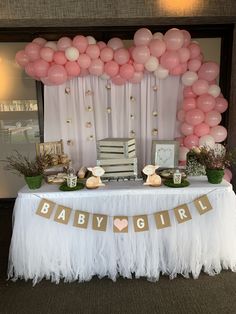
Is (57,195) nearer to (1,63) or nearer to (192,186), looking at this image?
(192,186)

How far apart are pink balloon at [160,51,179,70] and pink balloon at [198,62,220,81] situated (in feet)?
0.92

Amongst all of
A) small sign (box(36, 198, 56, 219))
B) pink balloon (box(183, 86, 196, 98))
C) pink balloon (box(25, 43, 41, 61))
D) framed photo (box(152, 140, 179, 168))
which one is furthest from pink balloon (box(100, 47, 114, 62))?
small sign (box(36, 198, 56, 219))

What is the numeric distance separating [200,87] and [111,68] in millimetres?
884

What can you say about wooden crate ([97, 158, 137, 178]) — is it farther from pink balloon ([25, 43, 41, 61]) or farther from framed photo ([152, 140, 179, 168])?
pink balloon ([25, 43, 41, 61])

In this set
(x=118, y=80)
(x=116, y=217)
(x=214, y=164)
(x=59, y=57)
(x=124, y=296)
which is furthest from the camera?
(x=118, y=80)

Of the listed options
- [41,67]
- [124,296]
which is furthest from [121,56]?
[124,296]

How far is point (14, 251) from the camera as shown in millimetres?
2098

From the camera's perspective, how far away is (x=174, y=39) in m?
2.52

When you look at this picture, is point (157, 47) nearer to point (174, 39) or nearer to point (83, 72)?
point (174, 39)

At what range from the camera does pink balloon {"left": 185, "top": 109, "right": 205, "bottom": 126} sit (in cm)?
270

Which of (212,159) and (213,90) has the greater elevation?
(213,90)

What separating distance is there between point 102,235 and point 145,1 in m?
2.19

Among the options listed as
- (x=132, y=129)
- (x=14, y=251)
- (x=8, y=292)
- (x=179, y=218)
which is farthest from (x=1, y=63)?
(x=179, y=218)

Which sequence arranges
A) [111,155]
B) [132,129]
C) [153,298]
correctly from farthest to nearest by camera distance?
1. [132,129]
2. [111,155]
3. [153,298]
